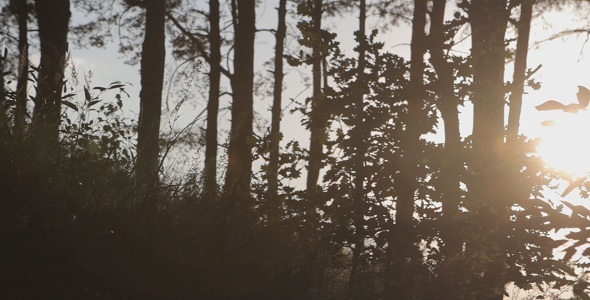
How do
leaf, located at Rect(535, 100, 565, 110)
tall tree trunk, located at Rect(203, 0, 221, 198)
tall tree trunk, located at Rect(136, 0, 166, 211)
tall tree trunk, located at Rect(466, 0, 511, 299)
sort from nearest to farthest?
leaf, located at Rect(535, 100, 565, 110), tall tree trunk, located at Rect(466, 0, 511, 299), tall tree trunk, located at Rect(136, 0, 166, 211), tall tree trunk, located at Rect(203, 0, 221, 198)

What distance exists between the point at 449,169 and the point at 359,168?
26.9 inches

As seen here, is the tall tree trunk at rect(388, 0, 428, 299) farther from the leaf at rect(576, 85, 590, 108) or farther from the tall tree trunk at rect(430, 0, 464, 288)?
the leaf at rect(576, 85, 590, 108)

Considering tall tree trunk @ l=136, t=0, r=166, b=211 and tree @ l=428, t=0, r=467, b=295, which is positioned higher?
tall tree trunk @ l=136, t=0, r=166, b=211

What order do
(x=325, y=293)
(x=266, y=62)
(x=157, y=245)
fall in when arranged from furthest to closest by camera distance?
1. (x=266, y=62)
2. (x=325, y=293)
3. (x=157, y=245)

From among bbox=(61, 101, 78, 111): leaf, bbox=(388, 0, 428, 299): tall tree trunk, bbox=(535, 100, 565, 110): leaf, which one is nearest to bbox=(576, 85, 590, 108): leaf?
bbox=(535, 100, 565, 110): leaf

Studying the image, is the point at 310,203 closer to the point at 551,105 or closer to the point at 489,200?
the point at 489,200

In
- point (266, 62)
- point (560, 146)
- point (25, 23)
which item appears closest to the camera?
point (560, 146)

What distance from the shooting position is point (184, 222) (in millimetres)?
4156

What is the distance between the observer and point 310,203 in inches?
215

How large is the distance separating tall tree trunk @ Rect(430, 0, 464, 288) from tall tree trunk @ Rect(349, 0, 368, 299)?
0.57m

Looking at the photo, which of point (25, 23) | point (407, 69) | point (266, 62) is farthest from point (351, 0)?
point (407, 69)

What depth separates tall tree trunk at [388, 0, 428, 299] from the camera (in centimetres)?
515

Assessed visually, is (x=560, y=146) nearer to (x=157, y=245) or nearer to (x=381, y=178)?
(x=157, y=245)

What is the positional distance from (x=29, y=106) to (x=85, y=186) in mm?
1291
